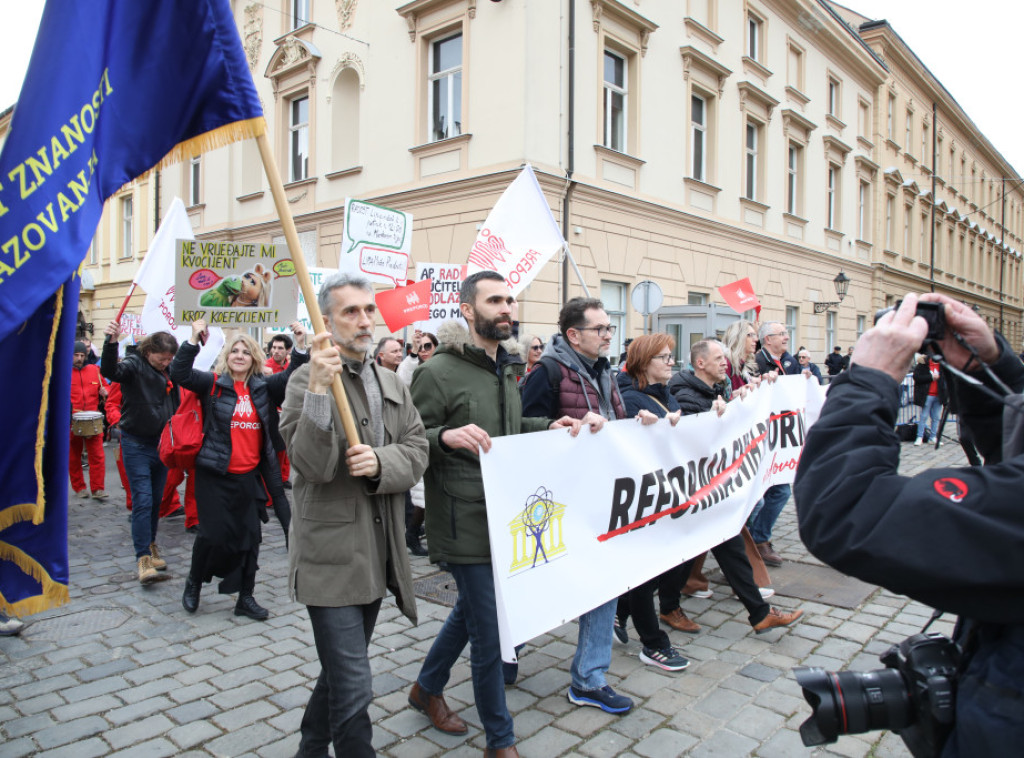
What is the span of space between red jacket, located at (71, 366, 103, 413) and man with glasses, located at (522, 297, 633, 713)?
756 centimetres

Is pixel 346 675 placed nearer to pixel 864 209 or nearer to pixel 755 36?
pixel 755 36

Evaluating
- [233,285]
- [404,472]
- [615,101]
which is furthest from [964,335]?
[615,101]

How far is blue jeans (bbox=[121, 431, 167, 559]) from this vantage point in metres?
5.57

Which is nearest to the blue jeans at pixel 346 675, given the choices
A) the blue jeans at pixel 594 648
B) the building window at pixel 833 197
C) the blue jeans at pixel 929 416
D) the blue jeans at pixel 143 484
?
the blue jeans at pixel 594 648

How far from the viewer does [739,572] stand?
428 centimetres

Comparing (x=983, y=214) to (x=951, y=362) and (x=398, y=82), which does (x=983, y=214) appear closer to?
(x=398, y=82)

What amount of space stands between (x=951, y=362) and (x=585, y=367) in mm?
2169

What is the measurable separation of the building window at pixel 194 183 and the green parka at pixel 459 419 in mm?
20681

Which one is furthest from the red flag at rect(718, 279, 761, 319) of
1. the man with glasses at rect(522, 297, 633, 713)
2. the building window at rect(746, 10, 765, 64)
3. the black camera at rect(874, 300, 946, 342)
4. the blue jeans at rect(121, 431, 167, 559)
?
the building window at rect(746, 10, 765, 64)

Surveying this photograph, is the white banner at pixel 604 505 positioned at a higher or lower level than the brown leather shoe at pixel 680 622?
higher

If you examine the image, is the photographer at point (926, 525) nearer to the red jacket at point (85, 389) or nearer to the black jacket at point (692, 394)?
the black jacket at point (692, 394)

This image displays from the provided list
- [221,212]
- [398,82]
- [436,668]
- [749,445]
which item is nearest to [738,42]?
[398,82]

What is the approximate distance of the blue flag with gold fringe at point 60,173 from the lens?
1.88m

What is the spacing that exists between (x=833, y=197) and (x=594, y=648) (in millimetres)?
24714
